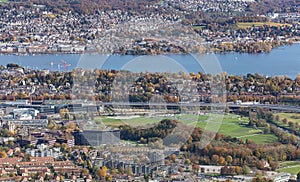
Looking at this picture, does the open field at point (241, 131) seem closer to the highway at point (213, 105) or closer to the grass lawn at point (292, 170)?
the highway at point (213, 105)

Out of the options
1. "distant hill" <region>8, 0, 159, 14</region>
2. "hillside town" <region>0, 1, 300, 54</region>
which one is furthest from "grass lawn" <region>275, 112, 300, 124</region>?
"distant hill" <region>8, 0, 159, 14</region>

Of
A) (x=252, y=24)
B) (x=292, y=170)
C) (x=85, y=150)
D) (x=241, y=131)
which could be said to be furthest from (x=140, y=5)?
(x=292, y=170)

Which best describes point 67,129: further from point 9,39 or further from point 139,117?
point 9,39

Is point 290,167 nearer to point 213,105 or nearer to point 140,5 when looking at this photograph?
point 213,105

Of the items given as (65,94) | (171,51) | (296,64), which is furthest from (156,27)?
(65,94)

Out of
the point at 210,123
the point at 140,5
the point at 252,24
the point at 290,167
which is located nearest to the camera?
the point at 290,167

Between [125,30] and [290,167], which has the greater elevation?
[125,30]

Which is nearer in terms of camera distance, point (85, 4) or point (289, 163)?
point (289, 163)
